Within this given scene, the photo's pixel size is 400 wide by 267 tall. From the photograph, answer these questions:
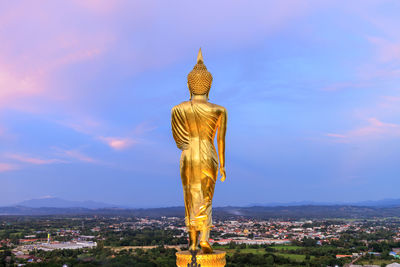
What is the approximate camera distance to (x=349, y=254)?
133 feet

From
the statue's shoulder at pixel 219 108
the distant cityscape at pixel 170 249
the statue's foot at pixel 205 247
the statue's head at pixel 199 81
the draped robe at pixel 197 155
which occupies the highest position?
the statue's head at pixel 199 81

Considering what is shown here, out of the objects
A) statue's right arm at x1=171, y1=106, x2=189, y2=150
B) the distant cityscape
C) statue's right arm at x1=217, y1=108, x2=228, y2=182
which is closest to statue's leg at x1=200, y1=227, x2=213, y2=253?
statue's right arm at x1=217, y1=108, x2=228, y2=182

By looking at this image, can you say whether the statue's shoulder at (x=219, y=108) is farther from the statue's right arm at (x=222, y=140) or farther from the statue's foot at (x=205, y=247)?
the statue's foot at (x=205, y=247)

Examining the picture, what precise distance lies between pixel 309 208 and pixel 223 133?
447ft

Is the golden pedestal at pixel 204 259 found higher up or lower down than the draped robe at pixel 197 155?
lower down

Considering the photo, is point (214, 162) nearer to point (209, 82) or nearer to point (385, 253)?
point (209, 82)

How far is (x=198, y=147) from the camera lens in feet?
28.5

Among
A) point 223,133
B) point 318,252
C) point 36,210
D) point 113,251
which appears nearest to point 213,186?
point 223,133

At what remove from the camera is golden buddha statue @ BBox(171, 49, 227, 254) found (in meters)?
8.59

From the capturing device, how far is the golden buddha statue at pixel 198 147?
8.59 m

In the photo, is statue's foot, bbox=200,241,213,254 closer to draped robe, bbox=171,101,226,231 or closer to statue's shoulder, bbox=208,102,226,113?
draped robe, bbox=171,101,226,231

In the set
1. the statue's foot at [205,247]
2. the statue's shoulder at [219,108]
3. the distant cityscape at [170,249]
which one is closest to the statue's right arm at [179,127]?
the statue's shoulder at [219,108]

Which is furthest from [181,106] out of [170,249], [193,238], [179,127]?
[170,249]

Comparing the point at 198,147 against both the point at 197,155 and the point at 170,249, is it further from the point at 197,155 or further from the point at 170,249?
the point at 170,249
